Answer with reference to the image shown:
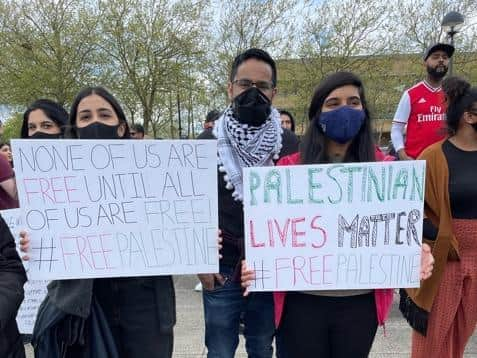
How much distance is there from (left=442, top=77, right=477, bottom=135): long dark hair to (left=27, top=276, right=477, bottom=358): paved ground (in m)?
1.71

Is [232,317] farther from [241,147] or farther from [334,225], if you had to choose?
[241,147]

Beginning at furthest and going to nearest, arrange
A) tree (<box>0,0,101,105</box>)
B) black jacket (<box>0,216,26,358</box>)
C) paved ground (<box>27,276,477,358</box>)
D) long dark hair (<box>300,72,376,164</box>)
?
1. tree (<box>0,0,101,105</box>)
2. paved ground (<box>27,276,477,358</box>)
3. long dark hair (<box>300,72,376,164</box>)
4. black jacket (<box>0,216,26,358</box>)

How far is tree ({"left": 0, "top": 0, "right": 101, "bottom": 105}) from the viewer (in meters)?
15.6

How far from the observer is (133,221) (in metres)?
1.69

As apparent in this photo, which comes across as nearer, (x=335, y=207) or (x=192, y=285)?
(x=335, y=207)

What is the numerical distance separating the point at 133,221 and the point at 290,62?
16.4m

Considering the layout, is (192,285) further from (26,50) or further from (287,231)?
(26,50)

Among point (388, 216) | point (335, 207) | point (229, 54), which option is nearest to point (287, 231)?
point (335, 207)

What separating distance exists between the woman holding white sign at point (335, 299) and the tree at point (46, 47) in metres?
16.0

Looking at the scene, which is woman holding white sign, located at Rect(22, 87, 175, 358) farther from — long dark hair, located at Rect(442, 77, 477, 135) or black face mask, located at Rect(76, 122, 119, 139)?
long dark hair, located at Rect(442, 77, 477, 135)

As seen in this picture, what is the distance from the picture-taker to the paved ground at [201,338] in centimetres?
297

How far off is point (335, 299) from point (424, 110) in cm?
250

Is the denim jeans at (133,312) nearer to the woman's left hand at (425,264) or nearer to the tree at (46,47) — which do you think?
the woman's left hand at (425,264)

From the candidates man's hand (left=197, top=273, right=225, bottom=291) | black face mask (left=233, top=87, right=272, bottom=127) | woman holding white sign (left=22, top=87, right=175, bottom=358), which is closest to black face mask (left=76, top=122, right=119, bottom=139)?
woman holding white sign (left=22, top=87, right=175, bottom=358)
